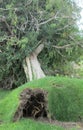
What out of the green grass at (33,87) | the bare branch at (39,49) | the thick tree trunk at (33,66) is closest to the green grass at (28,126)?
the green grass at (33,87)

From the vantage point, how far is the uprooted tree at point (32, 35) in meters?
13.1

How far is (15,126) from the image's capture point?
529 cm

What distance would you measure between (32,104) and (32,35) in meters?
7.88

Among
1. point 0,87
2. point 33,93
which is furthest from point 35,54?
point 33,93

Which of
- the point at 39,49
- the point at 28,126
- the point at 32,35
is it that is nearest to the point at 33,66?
the point at 39,49

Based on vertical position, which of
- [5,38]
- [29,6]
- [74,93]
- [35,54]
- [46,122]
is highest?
[29,6]

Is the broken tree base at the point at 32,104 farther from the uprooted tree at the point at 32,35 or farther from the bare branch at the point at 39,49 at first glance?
the bare branch at the point at 39,49

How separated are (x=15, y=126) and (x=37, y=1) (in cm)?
931

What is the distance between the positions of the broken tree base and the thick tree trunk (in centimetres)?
672

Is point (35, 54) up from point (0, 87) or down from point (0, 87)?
up

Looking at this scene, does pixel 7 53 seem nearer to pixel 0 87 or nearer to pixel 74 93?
pixel 0 87

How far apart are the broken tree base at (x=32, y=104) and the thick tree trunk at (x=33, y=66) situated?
6722mm

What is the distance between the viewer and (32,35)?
13219 mm

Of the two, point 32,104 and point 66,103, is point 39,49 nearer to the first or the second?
point 66,103
